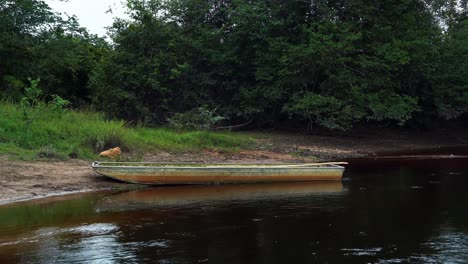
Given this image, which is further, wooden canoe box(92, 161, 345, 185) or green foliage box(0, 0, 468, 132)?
green foliage box(0, 0, 468, 132)

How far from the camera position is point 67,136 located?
691 inches

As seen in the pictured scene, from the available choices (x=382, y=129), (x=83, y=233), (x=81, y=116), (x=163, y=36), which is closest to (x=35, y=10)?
(x=163, y=36)

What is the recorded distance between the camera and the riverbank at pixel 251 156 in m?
13.6

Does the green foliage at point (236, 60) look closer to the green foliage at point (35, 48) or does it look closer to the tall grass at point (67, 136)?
the green foliage at point (35, 48)

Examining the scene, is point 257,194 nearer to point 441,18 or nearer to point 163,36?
point 163,36

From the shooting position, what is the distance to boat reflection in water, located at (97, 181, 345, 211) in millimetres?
12703

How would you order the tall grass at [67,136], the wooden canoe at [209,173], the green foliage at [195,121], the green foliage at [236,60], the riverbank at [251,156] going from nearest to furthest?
the riverbank at [251,156] → the wooden canoe at [209,173] → the tall grass at [67,136] → the green foliage at [195,121] → the green foliage at [236,60]

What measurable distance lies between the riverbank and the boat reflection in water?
1.19 metres

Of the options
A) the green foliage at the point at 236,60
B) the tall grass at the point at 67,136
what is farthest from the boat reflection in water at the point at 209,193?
the green foliage at the point at 236,60

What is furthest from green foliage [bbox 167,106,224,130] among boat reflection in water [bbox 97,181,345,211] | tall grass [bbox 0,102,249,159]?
boat reflection in water [bbox 97,181,345,211]

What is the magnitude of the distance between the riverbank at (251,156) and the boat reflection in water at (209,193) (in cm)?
119

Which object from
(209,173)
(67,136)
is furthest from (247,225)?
(67,136)

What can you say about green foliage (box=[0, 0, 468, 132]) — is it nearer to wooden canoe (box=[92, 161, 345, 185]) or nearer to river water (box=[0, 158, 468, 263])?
wooden canoe (box=[92, 161, 345, 185])

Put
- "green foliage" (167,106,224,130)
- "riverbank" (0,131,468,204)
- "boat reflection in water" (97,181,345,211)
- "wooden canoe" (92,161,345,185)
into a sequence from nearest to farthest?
1. "boat reflection in water" (97,181,345,211)
2. "riverbank" (0,131,468,204)
3. "wooden canoe" (92,161,345,185)
4. "green foliage" (167,106,224,130)
